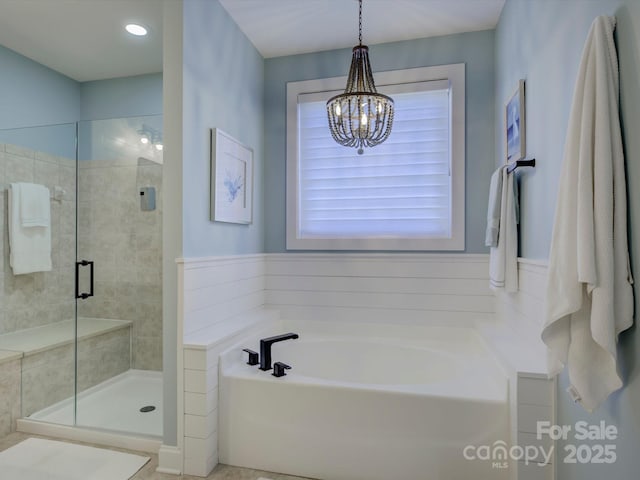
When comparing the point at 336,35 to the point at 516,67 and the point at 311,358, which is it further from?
the point at 311,358

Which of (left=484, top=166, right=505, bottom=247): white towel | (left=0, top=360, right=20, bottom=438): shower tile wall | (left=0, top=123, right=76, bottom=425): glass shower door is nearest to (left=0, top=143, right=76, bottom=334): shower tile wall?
(left=0, top=123, right=76, bottom=425): glass shower door

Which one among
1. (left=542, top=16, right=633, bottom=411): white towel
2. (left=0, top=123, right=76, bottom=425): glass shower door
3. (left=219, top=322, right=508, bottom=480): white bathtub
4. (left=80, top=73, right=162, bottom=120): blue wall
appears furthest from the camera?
(left=80, top=73, right=162, bottom=120): blue wall

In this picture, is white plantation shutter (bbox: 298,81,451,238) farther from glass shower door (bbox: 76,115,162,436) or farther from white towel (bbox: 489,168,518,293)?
glass shower door (bbox: 76,115,162,436)

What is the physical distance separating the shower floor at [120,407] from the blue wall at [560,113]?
7.08 feet

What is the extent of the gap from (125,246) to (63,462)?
4.59ft

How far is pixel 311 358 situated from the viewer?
2643 millimetres

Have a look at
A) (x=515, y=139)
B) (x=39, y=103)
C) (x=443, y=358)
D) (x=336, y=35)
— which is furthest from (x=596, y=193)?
(x=39, y=103)

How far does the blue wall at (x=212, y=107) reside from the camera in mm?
2027

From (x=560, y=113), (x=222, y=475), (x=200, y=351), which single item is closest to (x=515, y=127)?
(x=560, y=113)

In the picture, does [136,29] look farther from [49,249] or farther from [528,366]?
[528,366]

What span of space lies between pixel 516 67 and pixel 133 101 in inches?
115

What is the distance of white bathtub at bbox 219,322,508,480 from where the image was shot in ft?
5.70

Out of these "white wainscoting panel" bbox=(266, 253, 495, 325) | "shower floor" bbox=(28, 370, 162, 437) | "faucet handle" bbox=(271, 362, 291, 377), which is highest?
"white wainscoting panel" bbox=(266, 253, 495, 325)

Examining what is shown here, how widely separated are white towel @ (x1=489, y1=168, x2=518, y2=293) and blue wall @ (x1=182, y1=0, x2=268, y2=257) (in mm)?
1655
